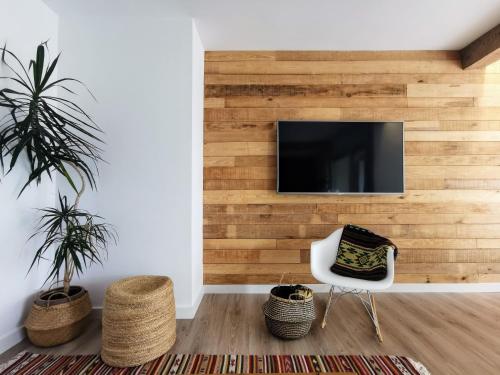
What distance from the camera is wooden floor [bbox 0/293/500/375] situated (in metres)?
1.73

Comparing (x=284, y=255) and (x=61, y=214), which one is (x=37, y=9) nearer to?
(x=61, y=214)

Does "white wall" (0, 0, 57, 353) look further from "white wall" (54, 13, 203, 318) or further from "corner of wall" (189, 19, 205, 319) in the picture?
"corner of wall" (189, 19, 205, 319)

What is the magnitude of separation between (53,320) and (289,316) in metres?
1.65

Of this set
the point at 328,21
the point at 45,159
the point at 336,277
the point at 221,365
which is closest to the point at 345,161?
the point at 336,277

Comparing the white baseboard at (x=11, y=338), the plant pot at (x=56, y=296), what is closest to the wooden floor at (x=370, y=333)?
the white baseboard at (x=11, y=338)

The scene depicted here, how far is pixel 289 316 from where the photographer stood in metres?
1.81

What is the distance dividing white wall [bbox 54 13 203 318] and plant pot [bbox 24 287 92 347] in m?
0.35

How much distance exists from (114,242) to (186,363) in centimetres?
115

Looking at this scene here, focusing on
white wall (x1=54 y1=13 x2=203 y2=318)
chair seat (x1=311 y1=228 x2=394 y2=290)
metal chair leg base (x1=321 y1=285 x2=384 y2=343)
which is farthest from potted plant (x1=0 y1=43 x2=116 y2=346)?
metal chair leg base (x1=321 y1=285 x2=384 y2=343)

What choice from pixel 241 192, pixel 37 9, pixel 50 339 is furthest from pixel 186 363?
pixel 37 9

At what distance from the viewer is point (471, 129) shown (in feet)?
8.82

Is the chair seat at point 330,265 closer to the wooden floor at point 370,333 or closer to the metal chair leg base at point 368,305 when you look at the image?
the metal chair leg base at point 368,305

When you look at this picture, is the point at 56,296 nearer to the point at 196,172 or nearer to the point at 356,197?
the point at 196,172

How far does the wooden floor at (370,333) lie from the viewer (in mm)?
1730
